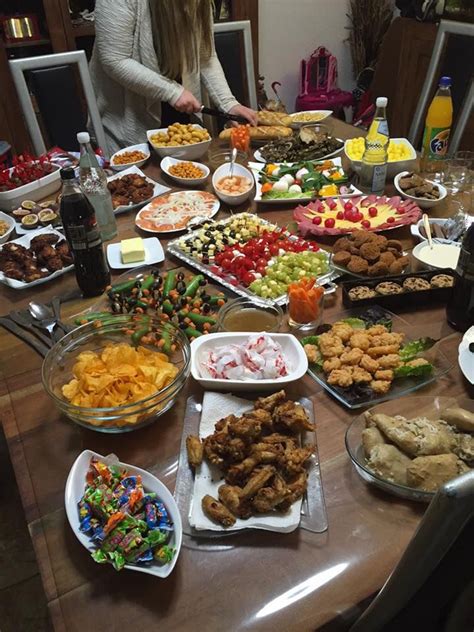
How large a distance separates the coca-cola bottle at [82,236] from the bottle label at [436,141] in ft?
4.87

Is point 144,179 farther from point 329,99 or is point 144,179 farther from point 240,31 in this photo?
point 329,99

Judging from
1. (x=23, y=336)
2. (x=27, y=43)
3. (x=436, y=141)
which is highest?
(x=27, y=43)

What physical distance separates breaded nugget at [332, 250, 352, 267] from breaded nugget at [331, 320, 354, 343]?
29 centimetres

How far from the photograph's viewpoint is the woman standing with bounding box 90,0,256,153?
2.40m

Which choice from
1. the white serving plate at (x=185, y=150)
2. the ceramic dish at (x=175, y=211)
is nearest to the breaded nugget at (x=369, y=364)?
the ceramic dish at (x=175, y=211)

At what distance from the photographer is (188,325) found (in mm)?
1336

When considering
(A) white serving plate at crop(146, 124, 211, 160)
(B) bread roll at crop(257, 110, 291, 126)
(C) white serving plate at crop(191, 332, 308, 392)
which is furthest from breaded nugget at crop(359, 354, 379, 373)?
(B) bread roll at crop(257, 110, 291, 126)

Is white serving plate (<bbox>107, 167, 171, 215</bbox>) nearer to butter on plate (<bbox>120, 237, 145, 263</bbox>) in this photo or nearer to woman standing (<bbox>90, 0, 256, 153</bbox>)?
butter on plate (<bbox>120, 237, 145, 263</bbox>)

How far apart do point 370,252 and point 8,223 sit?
50.8 inches

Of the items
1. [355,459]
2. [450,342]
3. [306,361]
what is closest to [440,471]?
[355,459]

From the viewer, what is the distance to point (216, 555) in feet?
2.69

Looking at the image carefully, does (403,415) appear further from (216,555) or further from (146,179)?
(146,179)

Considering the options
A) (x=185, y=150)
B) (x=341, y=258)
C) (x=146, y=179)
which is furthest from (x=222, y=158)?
(x=341, y=258)

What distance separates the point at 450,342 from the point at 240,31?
101 inches
